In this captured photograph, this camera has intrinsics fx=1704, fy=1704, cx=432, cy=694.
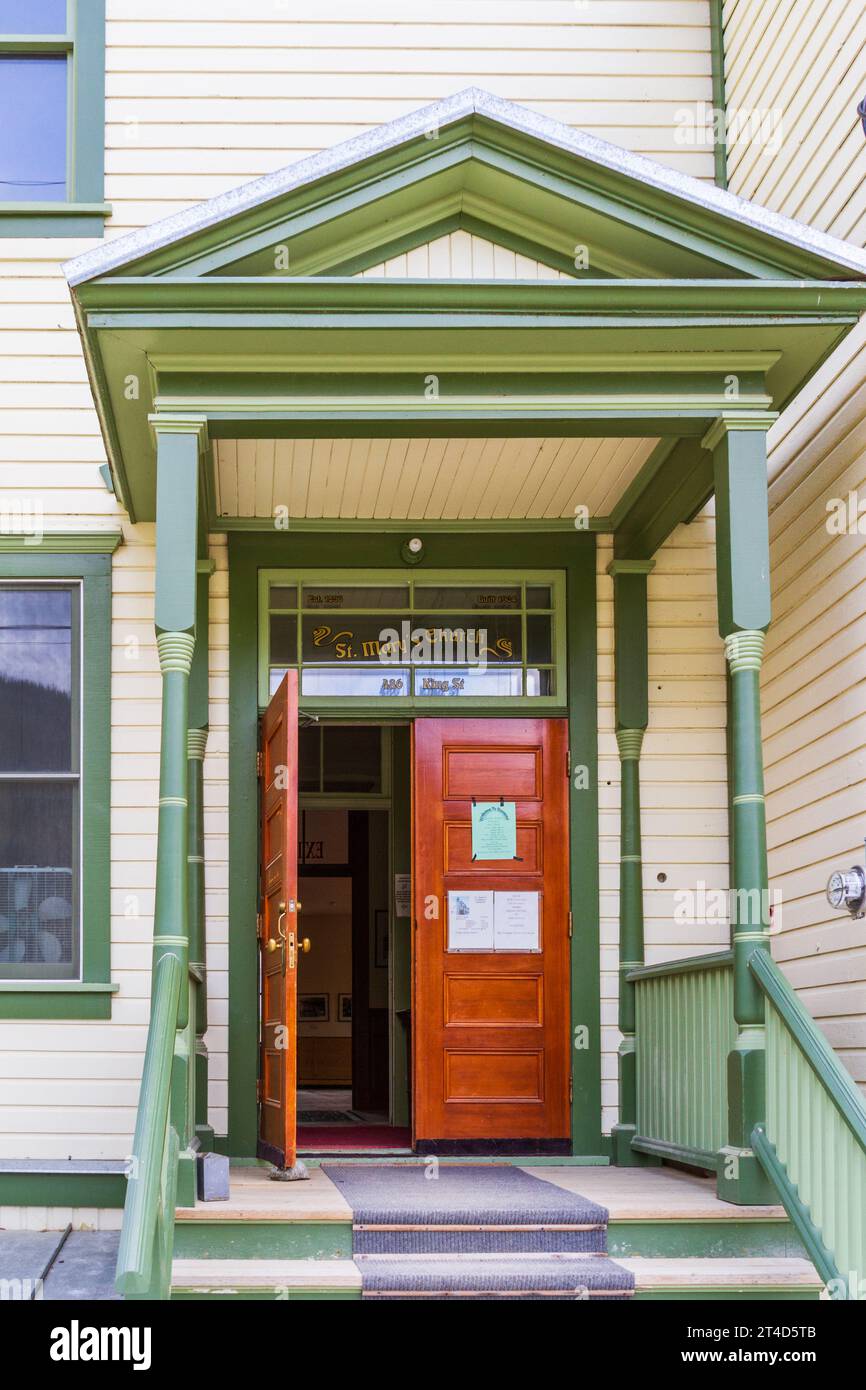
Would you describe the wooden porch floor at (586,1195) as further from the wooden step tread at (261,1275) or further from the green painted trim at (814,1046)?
the green painted trim at (814,1046)

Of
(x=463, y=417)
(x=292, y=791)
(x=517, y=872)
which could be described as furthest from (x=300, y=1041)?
(x=463, y=417)

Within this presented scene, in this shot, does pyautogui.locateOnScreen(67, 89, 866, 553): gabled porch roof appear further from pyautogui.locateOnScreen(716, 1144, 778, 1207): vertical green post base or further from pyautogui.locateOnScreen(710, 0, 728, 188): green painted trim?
pyautogui.locateOnScreen(716, 1144, 778, 1207): vertical green post base

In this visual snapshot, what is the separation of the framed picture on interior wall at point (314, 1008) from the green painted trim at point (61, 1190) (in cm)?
945

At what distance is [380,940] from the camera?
1285 centimetres

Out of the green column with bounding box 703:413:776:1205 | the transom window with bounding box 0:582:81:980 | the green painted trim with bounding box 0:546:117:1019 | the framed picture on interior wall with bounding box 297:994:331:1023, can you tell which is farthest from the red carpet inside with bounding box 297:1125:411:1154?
the framed picture on interior wall with bounding box 297:994:331:1023

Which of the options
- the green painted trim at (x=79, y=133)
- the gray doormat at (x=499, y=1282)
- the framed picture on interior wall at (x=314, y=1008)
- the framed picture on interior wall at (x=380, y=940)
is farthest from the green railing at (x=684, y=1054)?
the framed picture on interior wall at (x=314, y=1008)

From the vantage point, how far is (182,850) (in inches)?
231

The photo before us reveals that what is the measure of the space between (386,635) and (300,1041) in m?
9.25

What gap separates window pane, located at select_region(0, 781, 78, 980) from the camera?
24.1ft

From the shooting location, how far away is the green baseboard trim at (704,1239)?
564cm

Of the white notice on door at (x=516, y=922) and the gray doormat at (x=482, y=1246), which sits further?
the white notice on door at (x=516, y=922)

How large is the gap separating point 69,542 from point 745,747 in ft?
10.9

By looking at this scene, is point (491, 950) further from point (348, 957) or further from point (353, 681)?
point (348, 957)

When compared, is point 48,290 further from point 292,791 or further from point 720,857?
point 720,857
